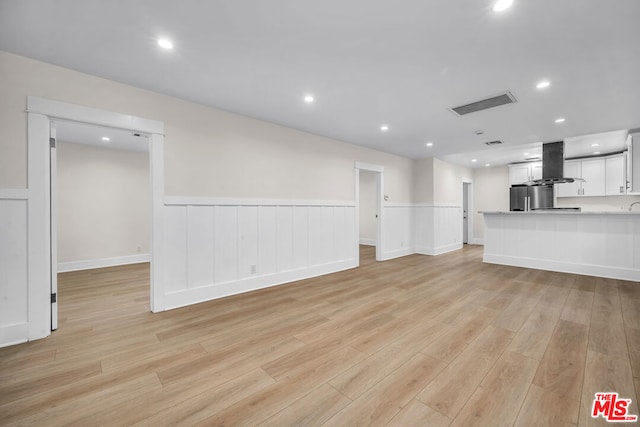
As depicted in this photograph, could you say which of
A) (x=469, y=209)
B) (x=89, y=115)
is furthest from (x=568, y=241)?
(x=89, y=115)

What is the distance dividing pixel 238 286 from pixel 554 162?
640cm

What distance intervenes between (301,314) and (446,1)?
9.70 ft

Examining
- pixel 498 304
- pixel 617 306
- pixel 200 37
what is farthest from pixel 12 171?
pixel 617 306

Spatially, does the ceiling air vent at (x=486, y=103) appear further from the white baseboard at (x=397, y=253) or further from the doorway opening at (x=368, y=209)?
the doorway opening at (x=368, y=209)

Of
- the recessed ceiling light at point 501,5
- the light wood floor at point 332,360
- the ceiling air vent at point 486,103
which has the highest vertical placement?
the ceiling air vent at point 486,103

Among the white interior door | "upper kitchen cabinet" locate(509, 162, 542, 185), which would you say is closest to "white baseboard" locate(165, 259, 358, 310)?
the white interior door

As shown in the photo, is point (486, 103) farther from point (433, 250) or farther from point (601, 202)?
point (601, 202)

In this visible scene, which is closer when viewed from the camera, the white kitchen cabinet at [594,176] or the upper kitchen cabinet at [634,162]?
Answer: the upper kitchen cabinet at [634,162]

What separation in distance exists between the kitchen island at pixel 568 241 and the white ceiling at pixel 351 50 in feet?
5.93

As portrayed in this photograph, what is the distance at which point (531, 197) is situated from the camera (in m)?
6.38

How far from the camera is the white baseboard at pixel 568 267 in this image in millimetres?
4102

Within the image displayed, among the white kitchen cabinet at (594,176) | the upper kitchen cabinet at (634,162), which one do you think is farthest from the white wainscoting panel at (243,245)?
the white kitchen cabinet at (594,176)

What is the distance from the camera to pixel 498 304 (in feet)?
10.1

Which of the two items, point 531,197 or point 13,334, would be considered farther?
point 531,197
